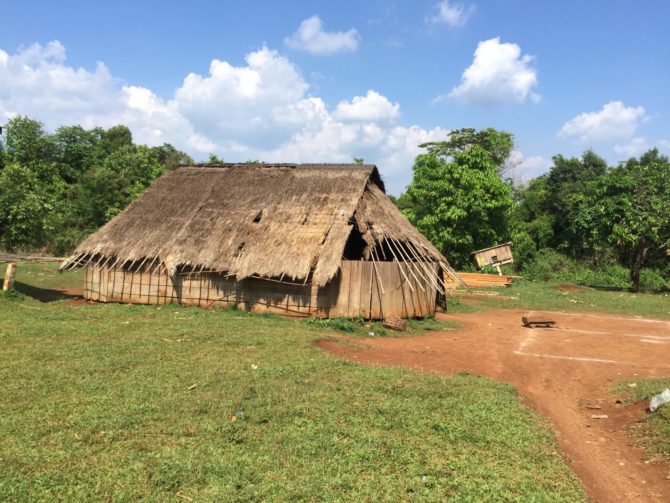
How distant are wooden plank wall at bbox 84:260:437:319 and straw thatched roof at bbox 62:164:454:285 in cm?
52

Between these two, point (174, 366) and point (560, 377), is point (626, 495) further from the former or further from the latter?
point (174, 366)

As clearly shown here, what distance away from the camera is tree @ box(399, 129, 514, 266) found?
2577cm

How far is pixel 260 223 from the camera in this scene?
1541cm

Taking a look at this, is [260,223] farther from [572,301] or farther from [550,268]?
[550,268]

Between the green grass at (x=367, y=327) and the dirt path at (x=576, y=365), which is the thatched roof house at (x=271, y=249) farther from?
the dirt path at (x=576, y=365)

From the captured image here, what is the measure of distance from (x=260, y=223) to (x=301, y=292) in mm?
2866

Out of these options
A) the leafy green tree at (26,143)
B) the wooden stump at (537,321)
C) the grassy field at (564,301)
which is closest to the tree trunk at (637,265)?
the grassy field at (564,301)

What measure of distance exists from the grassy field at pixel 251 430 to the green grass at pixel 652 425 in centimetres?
110

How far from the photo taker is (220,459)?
5.05 m

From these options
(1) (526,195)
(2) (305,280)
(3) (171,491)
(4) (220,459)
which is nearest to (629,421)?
(4) (220,459)

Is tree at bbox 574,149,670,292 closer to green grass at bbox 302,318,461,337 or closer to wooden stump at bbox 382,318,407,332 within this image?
green grass at bbox 302,318,461,337

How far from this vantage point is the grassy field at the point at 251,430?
463 centimetres

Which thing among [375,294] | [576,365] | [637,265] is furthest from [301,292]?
[637,265]

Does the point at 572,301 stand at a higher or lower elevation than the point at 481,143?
lower
